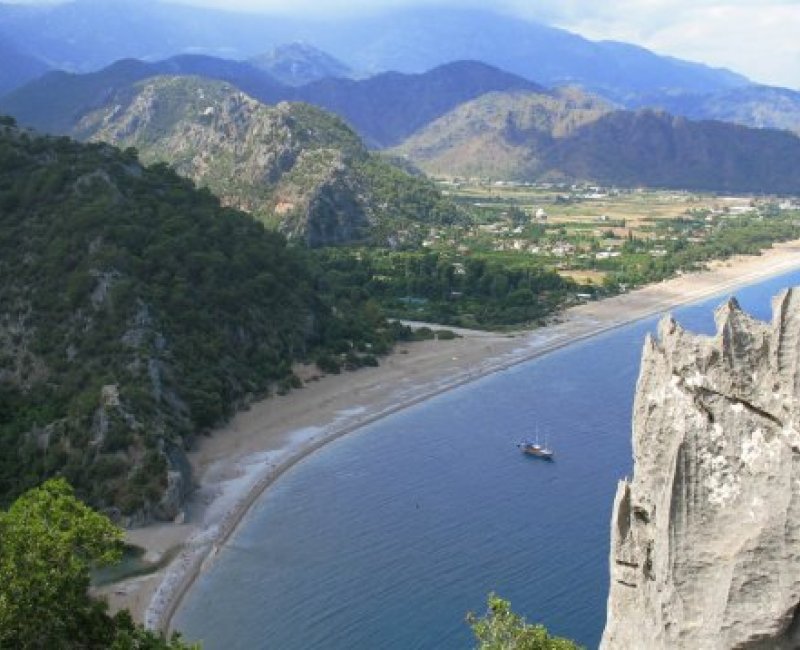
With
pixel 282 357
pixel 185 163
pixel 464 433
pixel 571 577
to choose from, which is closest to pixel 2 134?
pixel 282 357

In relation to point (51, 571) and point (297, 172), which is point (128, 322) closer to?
point (51, 571)

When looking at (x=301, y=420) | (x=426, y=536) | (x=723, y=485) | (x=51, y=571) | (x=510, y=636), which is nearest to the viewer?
(x=723, y=485)

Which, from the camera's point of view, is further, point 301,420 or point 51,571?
point 301,420

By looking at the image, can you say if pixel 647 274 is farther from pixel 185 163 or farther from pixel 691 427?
pixel 691 427

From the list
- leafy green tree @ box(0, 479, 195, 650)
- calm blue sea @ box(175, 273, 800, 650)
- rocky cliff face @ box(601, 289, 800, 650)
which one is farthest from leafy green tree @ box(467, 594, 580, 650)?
calm blue sea @ box(175, 273, 800, 650)

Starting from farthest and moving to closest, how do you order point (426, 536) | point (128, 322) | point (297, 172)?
point (297, 172) → point (128, 322) → point (426, 536)

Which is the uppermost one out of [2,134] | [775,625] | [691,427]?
[2,134]

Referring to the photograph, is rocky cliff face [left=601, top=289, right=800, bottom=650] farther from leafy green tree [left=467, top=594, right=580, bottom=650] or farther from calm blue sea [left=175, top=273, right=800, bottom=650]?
calm blue sea [left=175, top=273, right=800, bottom=650]

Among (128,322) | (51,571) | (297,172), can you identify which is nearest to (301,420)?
(128,322)
